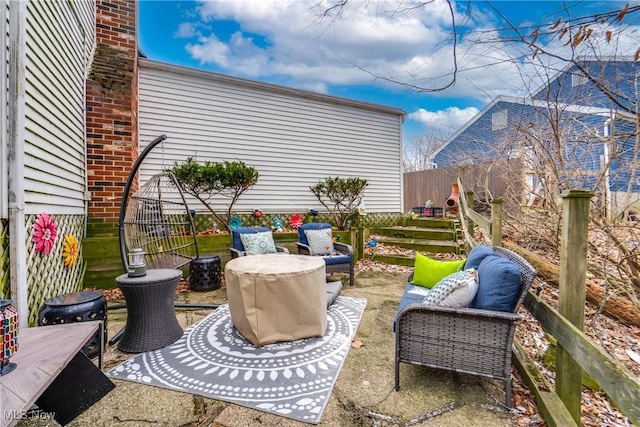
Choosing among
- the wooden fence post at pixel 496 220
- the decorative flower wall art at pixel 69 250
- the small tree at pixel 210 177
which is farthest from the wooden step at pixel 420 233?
the decorative flower wall art at pixel 69 250

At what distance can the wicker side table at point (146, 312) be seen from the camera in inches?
106

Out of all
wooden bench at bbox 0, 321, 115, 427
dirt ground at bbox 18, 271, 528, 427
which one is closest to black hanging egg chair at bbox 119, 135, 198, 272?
dirt ground at bbox 18, 271, 528, 427

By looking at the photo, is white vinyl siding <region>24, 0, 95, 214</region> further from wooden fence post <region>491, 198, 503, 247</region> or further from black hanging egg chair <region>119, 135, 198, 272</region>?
wooden fence post <region>491, 198, 503, 247</region>

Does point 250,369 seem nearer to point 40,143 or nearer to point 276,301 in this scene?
point 276,301

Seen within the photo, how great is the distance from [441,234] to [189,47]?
23.0 feet

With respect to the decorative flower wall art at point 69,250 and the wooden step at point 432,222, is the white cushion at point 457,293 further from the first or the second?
the wooden step at point 432,222

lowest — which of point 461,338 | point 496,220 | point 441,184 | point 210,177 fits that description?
point 461,338

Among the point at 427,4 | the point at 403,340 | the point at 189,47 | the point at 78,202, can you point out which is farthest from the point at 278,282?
the point at 189,47

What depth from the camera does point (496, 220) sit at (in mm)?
3510

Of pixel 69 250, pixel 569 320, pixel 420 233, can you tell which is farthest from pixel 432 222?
pixel 69 250

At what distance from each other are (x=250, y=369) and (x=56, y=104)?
3.34m

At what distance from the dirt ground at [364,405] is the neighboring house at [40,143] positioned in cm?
109

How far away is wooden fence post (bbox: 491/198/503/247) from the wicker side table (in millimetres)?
3395

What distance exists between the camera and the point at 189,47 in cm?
705
